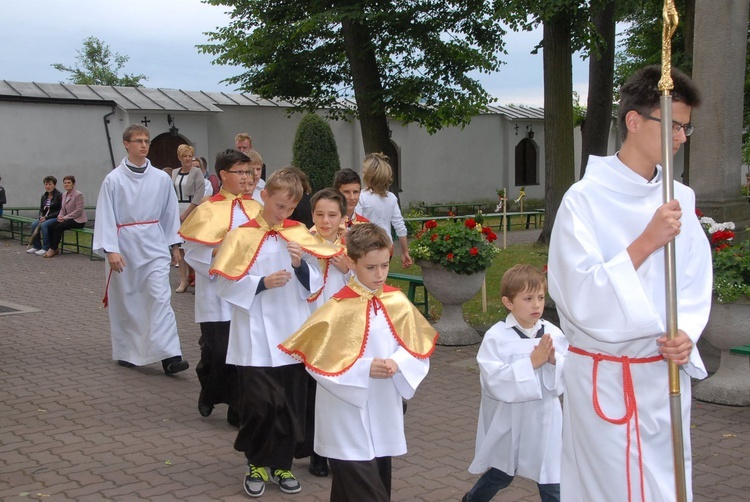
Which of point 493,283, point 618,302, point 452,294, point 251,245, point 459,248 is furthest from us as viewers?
point 493,283

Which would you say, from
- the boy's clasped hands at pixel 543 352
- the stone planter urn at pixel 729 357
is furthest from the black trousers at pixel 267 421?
the stone planter urn at pixel 729 357

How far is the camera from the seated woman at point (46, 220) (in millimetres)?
17812

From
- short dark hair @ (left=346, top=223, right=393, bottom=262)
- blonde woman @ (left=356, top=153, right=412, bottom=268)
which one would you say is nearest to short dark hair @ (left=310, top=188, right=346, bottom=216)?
short dark hair @ (left=346, top=223, right=393, bottom=262)

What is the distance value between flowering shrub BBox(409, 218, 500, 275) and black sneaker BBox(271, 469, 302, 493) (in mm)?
4188

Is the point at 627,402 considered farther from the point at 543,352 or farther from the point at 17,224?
the point at 17,224

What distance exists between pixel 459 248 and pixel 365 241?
4865 millimetres

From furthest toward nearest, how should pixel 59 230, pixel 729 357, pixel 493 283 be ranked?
pixel 59 230, pixel 493 283, pixel 729 357

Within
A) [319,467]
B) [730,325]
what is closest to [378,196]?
[730,325]

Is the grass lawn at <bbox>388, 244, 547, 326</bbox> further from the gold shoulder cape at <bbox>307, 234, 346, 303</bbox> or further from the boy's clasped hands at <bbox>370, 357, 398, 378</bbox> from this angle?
the boy's clasped hands at <bbox>370, 357, 398, 378</bbox>

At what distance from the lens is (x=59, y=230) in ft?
58.2

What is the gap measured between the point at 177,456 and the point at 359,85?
14.1 m

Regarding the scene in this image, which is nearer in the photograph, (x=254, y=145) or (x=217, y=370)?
(x=217, y=370)

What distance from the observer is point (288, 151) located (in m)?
26.5

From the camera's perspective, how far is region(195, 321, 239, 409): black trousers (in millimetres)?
6371
